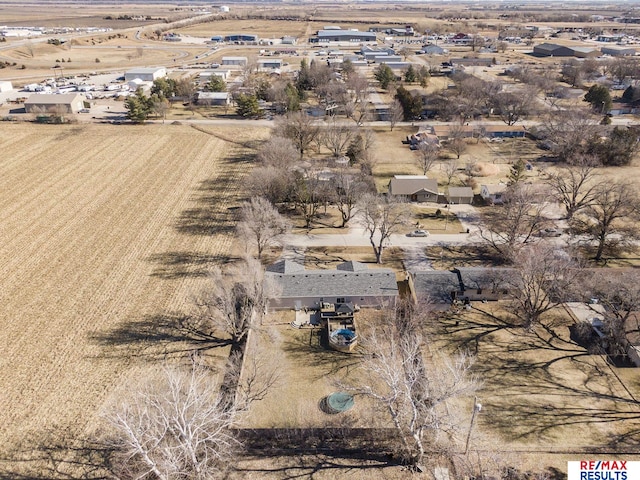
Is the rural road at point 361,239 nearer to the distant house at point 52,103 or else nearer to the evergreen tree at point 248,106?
the evergreen tree at point 248,106

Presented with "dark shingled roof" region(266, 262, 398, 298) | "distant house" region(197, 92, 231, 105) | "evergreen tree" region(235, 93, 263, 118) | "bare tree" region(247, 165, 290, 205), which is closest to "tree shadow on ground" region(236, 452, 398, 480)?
"dark shingled roof" region(266, 262, 398, 298)

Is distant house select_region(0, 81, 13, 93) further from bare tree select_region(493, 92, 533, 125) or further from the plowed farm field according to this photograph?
bare tree select_region(493, 92, 533, 125)

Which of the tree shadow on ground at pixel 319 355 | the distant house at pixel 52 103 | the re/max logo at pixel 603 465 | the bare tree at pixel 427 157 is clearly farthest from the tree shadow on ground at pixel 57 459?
the distant house at pixel 52 103

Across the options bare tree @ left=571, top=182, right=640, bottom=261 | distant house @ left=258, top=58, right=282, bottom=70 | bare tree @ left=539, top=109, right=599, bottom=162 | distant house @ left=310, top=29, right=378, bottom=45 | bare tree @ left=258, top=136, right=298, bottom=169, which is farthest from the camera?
distant house @ left=310, top=29, right=378, bottom=45

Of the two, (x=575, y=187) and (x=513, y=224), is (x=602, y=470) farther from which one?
(x=575, y=187)

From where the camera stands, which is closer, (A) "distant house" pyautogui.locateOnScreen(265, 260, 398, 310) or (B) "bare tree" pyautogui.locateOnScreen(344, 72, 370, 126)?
(A) "distant house" pyautogui.locateOnScreen(265, 260, 398, 310)

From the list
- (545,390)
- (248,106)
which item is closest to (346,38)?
(248,106)
